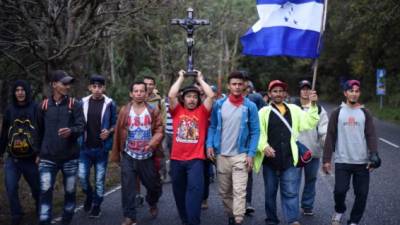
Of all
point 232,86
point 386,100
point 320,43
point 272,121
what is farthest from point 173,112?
point 386,100

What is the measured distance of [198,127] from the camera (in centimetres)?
666

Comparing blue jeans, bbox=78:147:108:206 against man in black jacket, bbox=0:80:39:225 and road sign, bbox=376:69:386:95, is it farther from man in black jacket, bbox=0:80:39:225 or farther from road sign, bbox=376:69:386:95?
road sign, bbox=376:69:386:95

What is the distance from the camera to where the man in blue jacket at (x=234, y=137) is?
257 inches

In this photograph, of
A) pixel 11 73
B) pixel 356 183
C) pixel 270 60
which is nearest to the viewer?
pixel 356 183

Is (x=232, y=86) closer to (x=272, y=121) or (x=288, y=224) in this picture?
(x=272, y=121)

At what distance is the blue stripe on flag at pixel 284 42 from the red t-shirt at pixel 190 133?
177 centimetres

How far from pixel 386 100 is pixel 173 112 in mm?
35146

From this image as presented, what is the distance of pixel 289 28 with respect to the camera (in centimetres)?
789

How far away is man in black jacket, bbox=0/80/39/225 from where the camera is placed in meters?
6.59

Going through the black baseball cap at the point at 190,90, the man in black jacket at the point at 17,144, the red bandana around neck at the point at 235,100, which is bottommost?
the man in black jacket at the point at 17,144

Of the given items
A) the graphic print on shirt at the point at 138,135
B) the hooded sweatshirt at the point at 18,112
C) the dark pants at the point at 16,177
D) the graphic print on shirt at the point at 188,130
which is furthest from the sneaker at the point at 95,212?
the graphic print on shirt at the point at 188,130

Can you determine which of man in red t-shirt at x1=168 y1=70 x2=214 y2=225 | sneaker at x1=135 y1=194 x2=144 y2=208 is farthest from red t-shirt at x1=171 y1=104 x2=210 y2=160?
sneaker at x1=135 y1=194 x2=144 y2=208

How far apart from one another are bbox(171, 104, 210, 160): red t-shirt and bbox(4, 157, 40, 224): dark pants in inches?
67.8

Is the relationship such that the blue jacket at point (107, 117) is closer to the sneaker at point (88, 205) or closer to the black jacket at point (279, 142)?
the sneaker at point (88, 205)
